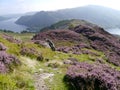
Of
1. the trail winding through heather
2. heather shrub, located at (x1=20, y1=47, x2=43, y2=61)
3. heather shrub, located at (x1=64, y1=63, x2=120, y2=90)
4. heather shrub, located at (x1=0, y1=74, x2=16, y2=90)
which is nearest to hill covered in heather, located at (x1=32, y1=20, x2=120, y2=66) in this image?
heather shrub, located at (x1=20, y1=47, x2=43, y2=61)

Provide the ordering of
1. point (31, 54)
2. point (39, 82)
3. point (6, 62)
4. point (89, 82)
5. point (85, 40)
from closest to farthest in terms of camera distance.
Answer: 1. point (39, 82)
2. point (89, 82)
3. point (6, 62)
4. point (31, 54)
5. point (85, 40)

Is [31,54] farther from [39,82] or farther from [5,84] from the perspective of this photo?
[5,84]

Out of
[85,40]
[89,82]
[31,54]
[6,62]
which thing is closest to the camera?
[89,82]

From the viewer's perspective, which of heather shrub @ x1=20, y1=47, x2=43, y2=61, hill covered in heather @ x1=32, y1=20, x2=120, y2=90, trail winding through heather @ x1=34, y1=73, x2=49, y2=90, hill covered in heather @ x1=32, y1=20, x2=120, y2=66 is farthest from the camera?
hill covered in heather @ x1=32, y1=20, x2=120, y2=66

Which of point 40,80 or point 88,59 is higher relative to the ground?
point 40,80

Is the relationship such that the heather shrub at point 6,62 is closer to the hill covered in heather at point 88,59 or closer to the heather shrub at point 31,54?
the hill covered in heather at point 88,59

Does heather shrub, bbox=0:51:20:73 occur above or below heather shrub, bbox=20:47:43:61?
above

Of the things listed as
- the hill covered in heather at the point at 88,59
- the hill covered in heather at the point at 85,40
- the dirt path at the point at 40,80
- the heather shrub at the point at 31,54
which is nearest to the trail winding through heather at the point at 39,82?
the dirt path at the point at 40,80

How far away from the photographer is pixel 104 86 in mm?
15297

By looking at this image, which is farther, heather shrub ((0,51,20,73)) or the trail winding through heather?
heather shrub ((0,51,20,73))

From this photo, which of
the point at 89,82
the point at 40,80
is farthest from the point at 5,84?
the point at 89,82

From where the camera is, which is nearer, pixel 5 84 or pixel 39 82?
pixel 5 84

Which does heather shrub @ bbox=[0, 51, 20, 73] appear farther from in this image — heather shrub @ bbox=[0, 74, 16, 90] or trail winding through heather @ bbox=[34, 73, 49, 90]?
heather shrub @ bbox=[0, 74, 16, 90]

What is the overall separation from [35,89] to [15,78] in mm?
1479
